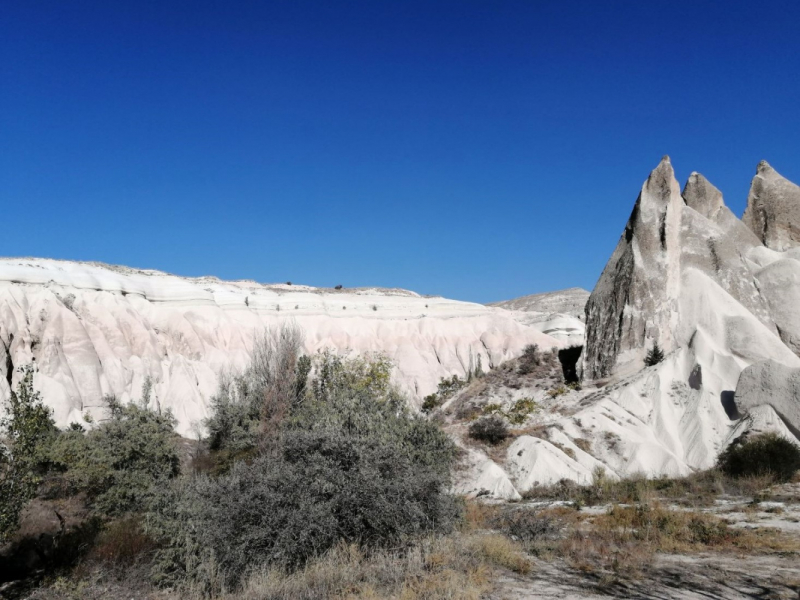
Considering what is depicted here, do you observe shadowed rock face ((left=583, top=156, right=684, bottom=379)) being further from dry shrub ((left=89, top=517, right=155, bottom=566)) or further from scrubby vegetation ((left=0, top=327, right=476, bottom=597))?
dry shrub ((left=89, top=517, right=155, bottom=566))

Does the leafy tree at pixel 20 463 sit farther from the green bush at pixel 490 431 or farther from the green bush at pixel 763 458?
the green bush at pixel 763 458

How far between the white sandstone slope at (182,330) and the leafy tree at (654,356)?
2059 cm

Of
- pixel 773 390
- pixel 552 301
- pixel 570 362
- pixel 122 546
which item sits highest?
pixel 552 301

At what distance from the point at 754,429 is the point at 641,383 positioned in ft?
16.1

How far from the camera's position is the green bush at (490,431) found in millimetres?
18453

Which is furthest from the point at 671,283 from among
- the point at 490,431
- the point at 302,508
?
the point at 302,508

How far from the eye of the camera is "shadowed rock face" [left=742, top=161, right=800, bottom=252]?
26.1 meters

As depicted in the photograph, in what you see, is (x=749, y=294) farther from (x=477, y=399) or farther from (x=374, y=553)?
(x=374, y=553)

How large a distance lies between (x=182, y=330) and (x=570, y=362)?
25573 millimetres

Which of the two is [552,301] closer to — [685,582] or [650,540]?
[650,540]

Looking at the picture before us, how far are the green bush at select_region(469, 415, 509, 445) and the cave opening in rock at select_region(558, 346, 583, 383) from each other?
6.76m

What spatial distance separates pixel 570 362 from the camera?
90.2 ft

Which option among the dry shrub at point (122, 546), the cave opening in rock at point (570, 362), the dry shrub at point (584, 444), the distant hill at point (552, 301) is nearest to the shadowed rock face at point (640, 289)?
the cave opening in rock at point (570, 362)

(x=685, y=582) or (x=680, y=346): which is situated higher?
(x=680, y=346)
